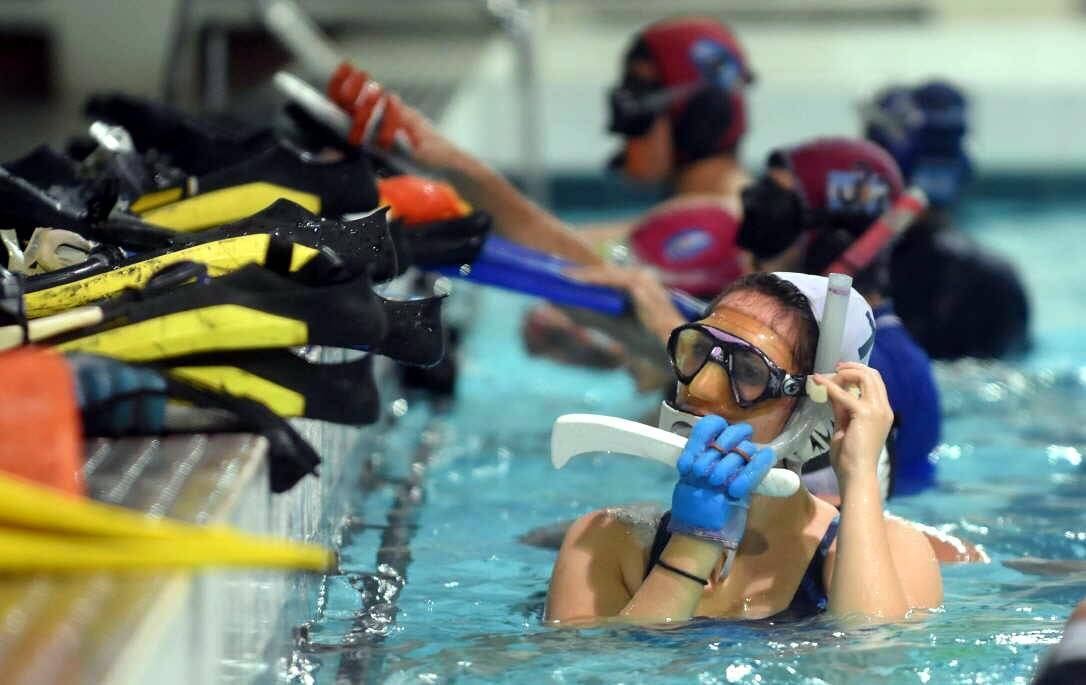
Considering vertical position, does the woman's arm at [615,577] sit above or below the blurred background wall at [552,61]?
below

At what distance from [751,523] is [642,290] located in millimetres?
1573

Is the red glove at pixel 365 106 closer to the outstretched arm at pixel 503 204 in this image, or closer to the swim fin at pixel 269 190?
the outstretched arm at pixel 503 204

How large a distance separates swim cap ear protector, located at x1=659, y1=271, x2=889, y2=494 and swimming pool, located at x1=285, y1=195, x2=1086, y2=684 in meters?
0.32

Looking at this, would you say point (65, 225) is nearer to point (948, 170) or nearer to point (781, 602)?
point (781, 602)

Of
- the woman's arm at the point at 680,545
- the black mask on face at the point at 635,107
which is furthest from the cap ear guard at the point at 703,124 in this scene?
the woman's arm at the point at 680,545

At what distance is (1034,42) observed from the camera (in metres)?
12.9

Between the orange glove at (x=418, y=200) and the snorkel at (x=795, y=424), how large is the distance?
123 centimetres

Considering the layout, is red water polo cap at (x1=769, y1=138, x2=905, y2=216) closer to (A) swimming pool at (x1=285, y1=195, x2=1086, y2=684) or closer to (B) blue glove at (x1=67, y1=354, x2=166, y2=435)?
(A) swimming pool at (x1=285, y1=195, x2=1086, y2=684)

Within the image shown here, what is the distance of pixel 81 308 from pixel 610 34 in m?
10.7

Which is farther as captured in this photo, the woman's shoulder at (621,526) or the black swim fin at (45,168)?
the black swim fin at (45,168)

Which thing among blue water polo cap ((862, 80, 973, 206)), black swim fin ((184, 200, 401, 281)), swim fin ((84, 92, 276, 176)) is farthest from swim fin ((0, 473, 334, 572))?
blue water polo cap ((862, 80, 973, 206))

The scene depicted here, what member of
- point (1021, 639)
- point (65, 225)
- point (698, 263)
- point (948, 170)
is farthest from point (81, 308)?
point (948, 170)

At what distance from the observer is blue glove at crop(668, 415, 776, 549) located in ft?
8.80

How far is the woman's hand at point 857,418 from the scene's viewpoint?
9.40 feet
